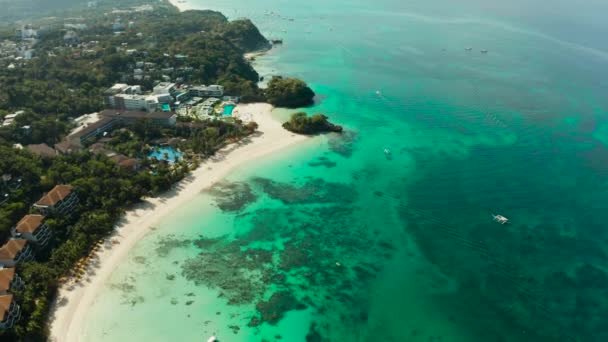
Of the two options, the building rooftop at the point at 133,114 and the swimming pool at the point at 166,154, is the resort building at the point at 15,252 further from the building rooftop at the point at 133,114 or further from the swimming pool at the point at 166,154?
the building rooftop at the point at 133,114

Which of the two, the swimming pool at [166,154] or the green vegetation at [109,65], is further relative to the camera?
the green vegetation at [109,65]

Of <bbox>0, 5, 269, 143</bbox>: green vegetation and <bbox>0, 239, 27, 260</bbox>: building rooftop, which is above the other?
<bbox>0, 5, 269, 143</bbox>: green vegetation

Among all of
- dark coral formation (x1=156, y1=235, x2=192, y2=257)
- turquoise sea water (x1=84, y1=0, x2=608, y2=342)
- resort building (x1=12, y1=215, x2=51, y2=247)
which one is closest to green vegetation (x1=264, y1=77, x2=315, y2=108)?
turquoise sea water (x1=84, y1=0, x2=608, y2=342)

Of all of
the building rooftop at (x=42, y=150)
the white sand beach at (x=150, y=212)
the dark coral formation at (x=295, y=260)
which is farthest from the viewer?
the building rooftop at (x=42, y=150)

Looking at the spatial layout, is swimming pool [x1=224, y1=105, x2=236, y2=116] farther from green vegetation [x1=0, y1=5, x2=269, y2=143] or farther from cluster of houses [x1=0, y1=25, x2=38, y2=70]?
cluster of houses [x1=0, y1=25, x2=38, y2=70]

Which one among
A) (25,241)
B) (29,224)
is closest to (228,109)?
(29,224)

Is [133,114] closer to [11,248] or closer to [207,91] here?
[207,91]

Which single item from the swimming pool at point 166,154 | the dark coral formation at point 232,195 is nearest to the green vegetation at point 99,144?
the swimming pool at point 166,154
